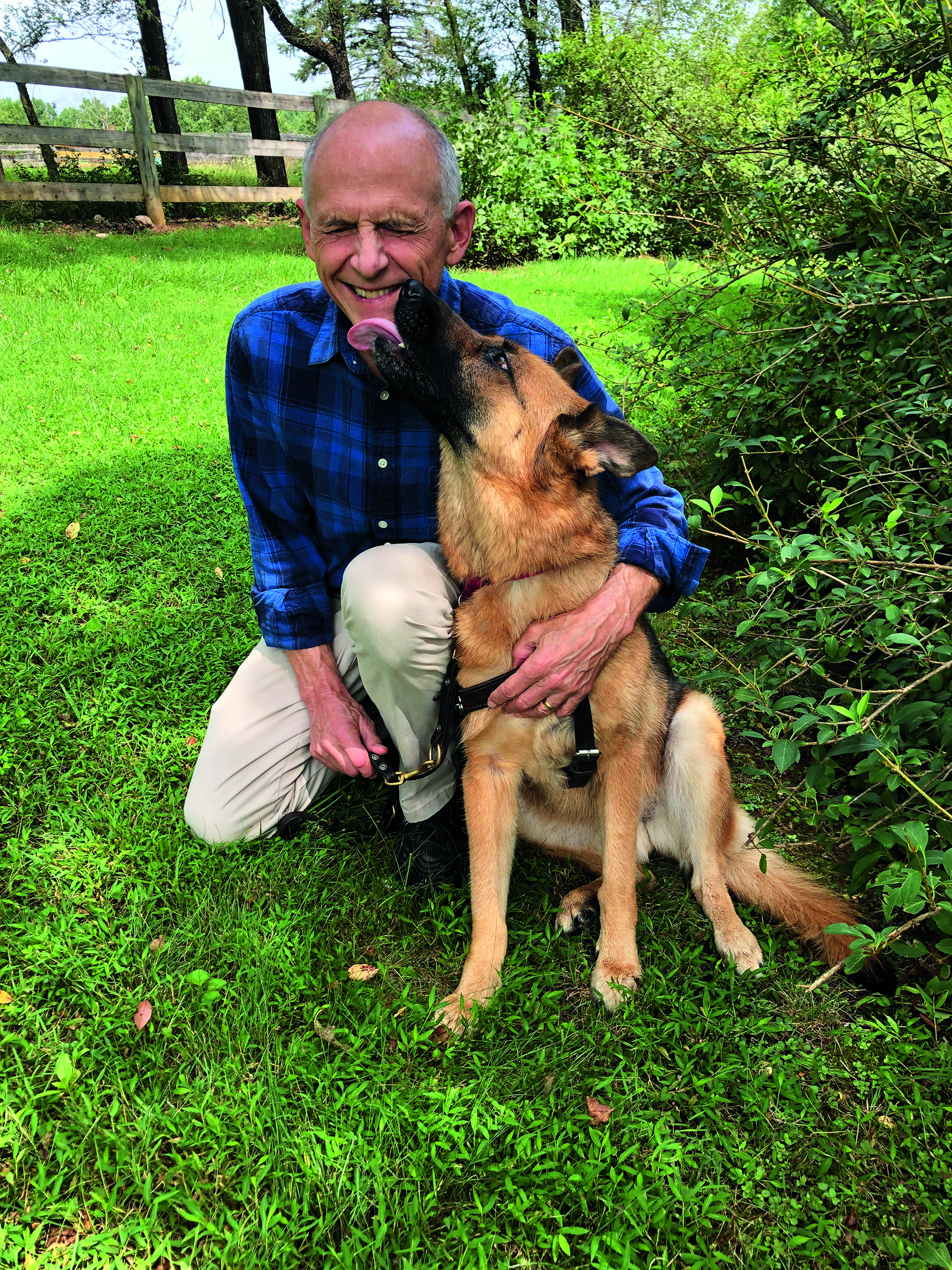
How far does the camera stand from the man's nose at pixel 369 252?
2.43 metres

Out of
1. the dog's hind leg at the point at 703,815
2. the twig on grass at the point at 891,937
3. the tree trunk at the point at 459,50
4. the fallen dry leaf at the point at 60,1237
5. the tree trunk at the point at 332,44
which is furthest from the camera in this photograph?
the tree trunk at the point at 459,50

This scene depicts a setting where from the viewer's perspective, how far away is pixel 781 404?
3.65 metres

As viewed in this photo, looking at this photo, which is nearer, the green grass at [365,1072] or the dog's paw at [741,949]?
the green grass at [365,1072]

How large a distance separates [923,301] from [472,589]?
2004 millimetres

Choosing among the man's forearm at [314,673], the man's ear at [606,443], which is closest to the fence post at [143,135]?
the man's forearm at [314,673]

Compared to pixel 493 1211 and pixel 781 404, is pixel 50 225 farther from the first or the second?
pixel 493 1211

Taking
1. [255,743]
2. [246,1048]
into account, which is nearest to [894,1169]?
[246,1048]

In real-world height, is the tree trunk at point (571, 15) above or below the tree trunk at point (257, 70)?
above

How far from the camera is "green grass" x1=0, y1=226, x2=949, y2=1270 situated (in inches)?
67.7

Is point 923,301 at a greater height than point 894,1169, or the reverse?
point 923,301

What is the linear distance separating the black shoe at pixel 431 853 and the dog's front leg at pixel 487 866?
233 mm

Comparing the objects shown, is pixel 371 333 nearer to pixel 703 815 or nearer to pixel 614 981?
pixel 703 815

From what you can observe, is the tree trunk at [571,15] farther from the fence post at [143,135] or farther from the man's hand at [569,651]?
the man's hand at [569,651]

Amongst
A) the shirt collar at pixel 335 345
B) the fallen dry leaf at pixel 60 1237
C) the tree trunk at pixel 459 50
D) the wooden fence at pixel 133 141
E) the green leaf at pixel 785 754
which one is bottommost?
the fallen dry leaf at pixel 60 1237
